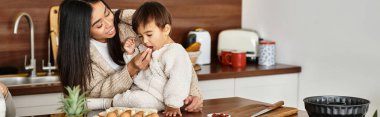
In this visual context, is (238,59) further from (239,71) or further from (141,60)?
(141,60)

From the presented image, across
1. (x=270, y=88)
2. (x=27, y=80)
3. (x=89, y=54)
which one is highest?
(x=89, y=54)

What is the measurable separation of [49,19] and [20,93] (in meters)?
0.70

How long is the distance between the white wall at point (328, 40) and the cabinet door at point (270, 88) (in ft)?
0.18

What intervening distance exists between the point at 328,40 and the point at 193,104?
1575 millimetres

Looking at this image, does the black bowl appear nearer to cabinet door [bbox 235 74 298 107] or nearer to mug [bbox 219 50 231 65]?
cabinet door [bbox 235 74 298 107]

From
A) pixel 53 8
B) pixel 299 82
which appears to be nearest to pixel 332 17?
pixel 299 82

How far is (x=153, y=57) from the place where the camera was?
2.18 m

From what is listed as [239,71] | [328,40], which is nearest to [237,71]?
[239,71]

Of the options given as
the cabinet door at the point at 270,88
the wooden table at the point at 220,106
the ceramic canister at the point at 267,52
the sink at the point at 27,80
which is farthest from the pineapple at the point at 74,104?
the ceramic canister at the point at 267,52

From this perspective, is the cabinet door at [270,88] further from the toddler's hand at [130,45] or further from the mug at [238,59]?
the toddler's hand at [130,45]

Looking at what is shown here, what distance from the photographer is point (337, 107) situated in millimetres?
1763

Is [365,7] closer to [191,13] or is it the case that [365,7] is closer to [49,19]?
[191,13]

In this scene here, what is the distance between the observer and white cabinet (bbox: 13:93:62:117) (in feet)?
9.58

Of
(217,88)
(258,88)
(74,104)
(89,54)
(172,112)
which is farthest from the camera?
(258,88)
